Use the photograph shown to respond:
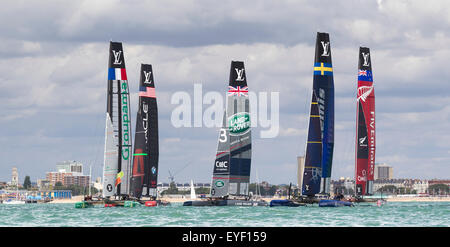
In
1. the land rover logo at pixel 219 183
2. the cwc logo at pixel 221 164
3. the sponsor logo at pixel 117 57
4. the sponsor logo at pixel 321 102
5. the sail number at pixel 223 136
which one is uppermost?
the sponsor logo at pixel 117 57

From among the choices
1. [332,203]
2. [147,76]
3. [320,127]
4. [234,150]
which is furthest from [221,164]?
[147,76]

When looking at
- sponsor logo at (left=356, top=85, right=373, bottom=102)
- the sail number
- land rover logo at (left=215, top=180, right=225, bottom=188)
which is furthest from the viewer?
sponsor logo at (left=356, top=85, right=373, bottom=102)

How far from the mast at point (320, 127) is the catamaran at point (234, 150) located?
9239 mm

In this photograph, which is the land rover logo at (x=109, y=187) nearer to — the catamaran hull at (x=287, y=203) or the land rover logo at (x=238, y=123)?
the land rover logo at (x=238, y=123)

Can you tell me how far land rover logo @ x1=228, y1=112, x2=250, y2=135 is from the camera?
100438mm

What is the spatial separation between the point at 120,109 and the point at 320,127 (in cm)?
2207

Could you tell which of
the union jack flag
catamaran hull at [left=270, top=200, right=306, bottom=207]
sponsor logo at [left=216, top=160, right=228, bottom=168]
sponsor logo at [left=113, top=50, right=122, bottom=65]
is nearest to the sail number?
sponsor logo at [left=216, top=160, right=228, bottom=168]

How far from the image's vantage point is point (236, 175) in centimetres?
10100

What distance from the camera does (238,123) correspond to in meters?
101

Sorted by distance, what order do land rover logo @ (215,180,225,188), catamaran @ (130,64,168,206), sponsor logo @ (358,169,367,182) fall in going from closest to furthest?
land rover logo @ (215,180,225,188), catamaran @ (130,64,168,206), sponsor logo @ (358,169,367,182)

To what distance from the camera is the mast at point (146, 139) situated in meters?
103

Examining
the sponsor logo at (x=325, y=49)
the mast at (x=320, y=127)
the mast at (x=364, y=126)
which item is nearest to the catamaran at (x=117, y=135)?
the mast at (x=320, y=127)

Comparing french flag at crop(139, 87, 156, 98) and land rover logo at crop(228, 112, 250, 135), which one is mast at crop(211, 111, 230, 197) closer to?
land rover logo at crop(228, 112, 250, 135)
